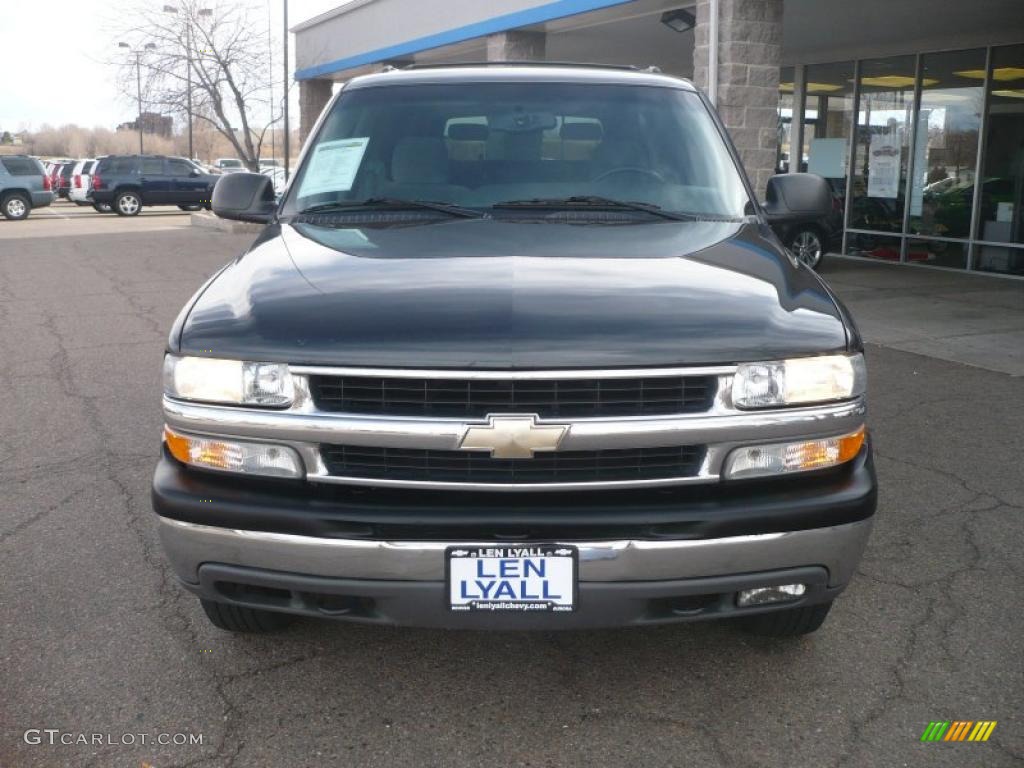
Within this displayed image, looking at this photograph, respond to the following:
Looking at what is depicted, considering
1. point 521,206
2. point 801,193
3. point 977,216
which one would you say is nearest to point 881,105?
point 977,216

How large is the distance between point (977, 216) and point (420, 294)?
13338 mm

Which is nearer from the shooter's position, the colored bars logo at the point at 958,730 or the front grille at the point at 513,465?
the front grille at the point at 513,465

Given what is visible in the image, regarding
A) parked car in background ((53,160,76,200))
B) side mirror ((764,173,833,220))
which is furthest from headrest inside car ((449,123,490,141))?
parked car in background ((53,160,76,200))

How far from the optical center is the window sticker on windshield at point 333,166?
3959mm

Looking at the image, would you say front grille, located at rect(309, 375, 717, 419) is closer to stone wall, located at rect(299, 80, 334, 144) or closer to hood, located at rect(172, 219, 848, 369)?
hood, located at rect(172, 219, 848, 369)

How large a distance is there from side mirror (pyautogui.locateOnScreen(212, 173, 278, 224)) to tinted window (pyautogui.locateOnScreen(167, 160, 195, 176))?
94.5 feet

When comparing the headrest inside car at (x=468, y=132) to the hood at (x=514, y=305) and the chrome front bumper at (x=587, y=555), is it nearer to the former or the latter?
the hood at (x=514, y=305)

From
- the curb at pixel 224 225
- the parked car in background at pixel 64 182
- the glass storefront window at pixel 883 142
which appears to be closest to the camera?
the glass storefront window at pixel 883 142

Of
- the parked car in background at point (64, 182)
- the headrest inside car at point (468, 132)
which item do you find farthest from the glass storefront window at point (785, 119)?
the parked car in background at point (64, 182)

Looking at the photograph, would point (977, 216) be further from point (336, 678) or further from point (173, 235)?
point (173, 235)

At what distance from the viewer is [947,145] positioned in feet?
47.9

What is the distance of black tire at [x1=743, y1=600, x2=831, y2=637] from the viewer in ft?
10.3

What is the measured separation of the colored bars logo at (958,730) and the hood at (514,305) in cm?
109

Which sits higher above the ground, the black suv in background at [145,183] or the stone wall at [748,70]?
the stone wall at [748,70]
